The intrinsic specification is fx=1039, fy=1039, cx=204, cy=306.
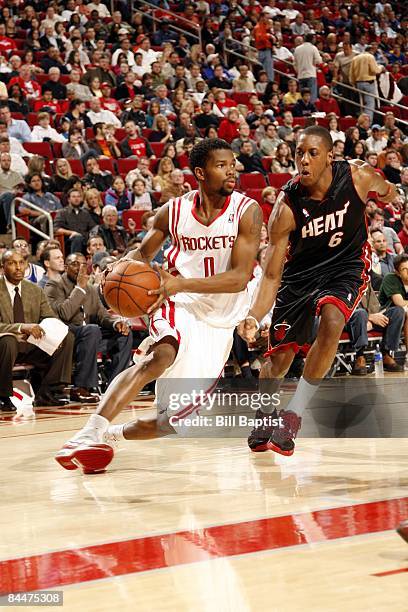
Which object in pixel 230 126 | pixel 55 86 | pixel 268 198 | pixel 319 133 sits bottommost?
pixel 319 133

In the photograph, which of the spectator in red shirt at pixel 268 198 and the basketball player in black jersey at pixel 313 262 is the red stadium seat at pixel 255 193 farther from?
the basketball player in black jersey at pixel 313 262

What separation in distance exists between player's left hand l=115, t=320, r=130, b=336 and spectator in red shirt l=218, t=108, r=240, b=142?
6.57 metres

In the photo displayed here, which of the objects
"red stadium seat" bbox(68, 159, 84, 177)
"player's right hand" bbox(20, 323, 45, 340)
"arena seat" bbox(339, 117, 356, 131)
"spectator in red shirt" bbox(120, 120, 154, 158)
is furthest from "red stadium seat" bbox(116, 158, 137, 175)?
"arena seat" bbox(339, 117, 356, 131)

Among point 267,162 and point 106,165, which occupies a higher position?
point 267,162

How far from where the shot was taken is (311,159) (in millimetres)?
5137

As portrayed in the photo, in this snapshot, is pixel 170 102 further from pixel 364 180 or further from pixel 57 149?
pixel 364 180

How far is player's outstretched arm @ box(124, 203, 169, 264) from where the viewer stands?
507 centimetres

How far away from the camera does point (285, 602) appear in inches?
107

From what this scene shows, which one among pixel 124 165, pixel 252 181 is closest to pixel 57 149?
pixel 124 165

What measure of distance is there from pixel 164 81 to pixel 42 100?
2.51 m

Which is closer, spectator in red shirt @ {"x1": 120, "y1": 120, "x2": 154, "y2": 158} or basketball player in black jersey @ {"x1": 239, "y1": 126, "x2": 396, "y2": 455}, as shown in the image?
basketball player in black jersey @ {"x1": 239, "y1": 126, "x2": 396, "y2": 455}

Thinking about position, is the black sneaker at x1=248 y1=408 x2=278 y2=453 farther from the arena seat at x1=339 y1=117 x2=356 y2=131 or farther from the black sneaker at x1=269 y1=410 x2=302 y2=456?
the arena seat at x1=339 y1=117 x2=356 y2=131

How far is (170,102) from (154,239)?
1024 cm

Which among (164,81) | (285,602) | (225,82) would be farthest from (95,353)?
(225,82)
